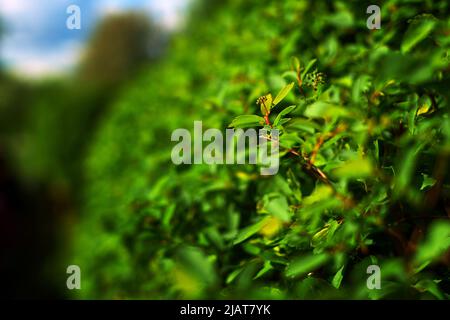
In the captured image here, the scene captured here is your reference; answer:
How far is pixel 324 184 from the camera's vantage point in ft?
3.93

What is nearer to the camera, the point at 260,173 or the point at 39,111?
the point at 260,173

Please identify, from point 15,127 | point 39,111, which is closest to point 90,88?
point 39,111

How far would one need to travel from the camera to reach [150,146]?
3445 mm

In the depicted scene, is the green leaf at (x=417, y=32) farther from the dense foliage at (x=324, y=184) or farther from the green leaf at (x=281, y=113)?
the green leaf at (x=281, y=113)

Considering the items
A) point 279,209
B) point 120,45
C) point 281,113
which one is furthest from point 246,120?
point 120,45

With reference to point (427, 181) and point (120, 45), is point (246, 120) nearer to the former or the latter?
point (427, 181)

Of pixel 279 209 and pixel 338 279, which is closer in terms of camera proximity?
pixel 338 279

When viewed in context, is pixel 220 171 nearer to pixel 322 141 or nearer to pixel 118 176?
pixel 322 141

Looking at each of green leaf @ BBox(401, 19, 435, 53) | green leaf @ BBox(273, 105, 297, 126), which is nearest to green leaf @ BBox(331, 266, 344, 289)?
green leaf @ BBox(273, 105, 297, 126)

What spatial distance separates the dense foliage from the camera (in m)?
0.92

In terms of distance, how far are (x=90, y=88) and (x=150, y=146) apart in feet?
42.6

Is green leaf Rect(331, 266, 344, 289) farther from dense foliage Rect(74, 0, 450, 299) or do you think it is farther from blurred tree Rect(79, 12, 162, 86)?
blurred tree Rect(79, 12, 162, 86)

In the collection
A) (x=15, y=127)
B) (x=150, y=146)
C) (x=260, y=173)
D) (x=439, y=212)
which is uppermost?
(x=15, y=127)

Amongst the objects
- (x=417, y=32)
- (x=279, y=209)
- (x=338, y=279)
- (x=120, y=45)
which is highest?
(x=120, y=45)
